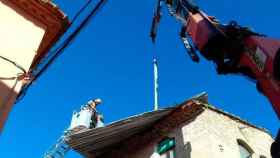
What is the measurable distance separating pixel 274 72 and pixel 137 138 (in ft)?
34.9

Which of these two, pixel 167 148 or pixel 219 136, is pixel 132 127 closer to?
pixel 167 148

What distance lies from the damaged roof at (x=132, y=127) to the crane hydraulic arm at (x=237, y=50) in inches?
180

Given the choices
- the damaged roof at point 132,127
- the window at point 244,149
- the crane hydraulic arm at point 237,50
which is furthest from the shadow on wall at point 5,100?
the window at point 244,149

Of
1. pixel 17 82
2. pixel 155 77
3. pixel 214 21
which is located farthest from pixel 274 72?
pixel 155 77

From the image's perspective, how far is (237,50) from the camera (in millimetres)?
7461

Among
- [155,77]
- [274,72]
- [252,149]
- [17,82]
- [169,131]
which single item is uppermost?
[155,77]

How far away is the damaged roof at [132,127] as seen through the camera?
44.1 ft

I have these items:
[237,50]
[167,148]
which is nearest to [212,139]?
[167,148]

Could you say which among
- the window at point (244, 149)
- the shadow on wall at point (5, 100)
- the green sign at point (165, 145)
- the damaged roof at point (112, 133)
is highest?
the damaged roof at point (112, 133)

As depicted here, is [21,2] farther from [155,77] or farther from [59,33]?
[155,77]

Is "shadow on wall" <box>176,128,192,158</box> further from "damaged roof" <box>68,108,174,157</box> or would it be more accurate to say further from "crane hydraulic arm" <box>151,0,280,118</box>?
"crane hydraulic arm" <box>151,0,280,118</box>

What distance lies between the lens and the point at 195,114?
15.1m

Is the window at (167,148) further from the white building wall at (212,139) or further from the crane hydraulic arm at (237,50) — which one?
the crane hydraulic arm at (237,50)

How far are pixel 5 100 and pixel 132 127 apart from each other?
8.27 m
